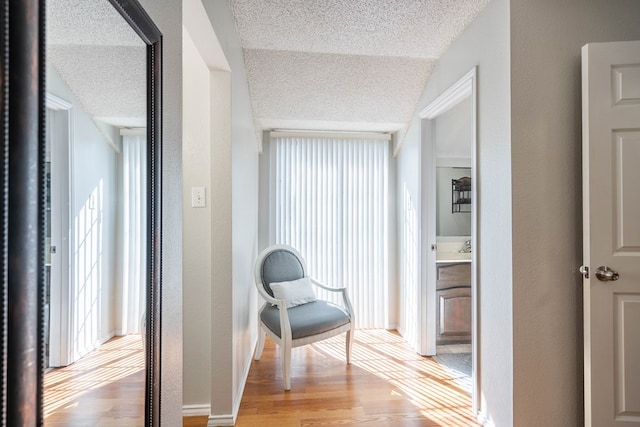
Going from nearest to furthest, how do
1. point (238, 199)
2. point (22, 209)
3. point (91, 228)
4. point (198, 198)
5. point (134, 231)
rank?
point (22, 209) < point (91, 228) < point (134, 231) < point (198, 198) < point (238, 199)

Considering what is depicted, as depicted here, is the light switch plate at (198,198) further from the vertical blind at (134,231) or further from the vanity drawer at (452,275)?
the vanity drawer at (452,275)

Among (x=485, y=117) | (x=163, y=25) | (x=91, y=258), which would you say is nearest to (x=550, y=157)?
(x=485, y=117)

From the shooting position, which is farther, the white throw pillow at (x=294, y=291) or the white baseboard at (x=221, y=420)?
the white throw pillow at (x=294, y=291)

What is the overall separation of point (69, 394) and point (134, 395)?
26cm

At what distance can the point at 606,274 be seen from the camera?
1489mm

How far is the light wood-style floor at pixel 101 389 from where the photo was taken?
0.52m

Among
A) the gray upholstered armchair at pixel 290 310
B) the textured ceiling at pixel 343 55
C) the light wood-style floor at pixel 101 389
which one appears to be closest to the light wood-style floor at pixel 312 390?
the light wood-style floor at pixel 101 389

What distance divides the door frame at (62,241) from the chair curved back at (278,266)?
2063mm

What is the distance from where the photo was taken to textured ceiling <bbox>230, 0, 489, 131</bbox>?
76.1 inches

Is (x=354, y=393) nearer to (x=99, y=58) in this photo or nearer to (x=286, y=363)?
(x=286, y=363)

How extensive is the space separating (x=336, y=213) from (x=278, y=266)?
3.26 feet

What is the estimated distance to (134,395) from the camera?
0.76m

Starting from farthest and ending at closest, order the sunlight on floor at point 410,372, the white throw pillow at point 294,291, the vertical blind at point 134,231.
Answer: the white throw pillow at point 294,291 < the sunlight on floor at point 410,372 < the vertical blind at point 134,231

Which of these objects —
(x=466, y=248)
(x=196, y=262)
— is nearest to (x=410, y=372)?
(x=466, y=248)
